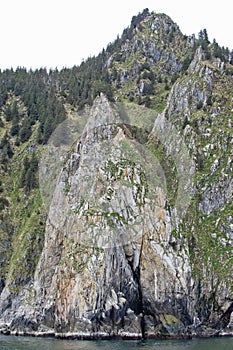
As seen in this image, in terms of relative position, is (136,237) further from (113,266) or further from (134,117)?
(134,117)

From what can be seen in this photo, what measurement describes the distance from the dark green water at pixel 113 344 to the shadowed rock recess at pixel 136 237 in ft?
16.8

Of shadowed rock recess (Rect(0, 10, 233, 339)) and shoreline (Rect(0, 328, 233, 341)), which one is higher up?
shadowed rock recess (Rect(0, 10, 233, 339))

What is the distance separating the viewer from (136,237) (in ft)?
284

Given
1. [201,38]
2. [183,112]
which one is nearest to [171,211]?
[183,112]

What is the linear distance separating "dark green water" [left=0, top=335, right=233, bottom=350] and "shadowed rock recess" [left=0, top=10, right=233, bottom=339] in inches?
201

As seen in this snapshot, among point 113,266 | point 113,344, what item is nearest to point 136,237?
point 113,266

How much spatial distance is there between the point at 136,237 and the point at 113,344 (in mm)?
21512

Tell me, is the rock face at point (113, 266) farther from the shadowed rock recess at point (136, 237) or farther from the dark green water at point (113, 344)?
the dark green water at point (113, 344)

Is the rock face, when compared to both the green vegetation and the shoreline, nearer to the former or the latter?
the shoreline

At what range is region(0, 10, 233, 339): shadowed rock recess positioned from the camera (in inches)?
3169

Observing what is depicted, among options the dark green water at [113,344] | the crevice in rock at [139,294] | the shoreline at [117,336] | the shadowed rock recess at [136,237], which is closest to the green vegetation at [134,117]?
the shadowed rock recess at [136,237]

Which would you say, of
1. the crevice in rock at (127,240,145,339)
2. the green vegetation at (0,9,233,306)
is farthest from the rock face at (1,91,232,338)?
the green vegetation at (0,9,233,306)

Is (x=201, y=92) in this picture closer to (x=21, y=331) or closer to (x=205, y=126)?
(x=205, y=126)

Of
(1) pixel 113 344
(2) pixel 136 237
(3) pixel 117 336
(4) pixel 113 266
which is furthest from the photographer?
(2) pixel 136 237
